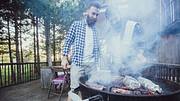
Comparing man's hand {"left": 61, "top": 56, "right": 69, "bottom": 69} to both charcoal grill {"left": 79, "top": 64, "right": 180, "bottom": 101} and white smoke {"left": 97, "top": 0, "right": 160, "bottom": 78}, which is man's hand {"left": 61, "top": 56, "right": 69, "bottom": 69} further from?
white smoke {"left": 97, "top": 0, "right": 160, "bottom": 78}

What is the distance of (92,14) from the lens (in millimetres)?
3164

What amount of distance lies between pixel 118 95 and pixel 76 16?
25.1 ft

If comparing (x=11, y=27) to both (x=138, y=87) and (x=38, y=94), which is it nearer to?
(x=38, y=94)

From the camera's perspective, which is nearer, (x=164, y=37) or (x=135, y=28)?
(x=135, y=28)

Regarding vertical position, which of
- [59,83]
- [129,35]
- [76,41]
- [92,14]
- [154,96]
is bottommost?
[59,83]

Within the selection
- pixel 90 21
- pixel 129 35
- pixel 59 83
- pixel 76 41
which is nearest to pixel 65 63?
pixel 76 41

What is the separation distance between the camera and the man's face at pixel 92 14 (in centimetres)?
311

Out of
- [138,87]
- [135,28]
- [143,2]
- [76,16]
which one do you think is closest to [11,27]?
[76,16]

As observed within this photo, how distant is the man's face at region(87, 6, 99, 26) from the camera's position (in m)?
3.11

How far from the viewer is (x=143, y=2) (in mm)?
6707

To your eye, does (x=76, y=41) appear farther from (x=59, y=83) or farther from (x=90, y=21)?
(x=59, y=83)

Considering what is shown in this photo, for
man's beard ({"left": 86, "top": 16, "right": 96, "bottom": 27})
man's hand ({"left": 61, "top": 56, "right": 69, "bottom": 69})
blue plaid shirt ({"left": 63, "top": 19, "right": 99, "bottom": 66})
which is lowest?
man's hand ({"left": 61, "top": 56, "right": 69, "bottom": 69})

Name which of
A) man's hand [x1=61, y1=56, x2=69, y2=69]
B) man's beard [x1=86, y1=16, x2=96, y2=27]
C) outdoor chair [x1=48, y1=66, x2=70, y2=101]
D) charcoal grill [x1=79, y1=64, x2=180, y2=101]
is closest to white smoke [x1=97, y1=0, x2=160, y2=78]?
charcoal grill [x1=79, y1=64, x2=180, y2=101]

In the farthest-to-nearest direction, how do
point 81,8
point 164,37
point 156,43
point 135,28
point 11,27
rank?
point 11,27
point 81,8
point 156,43
point 164,37
point 135,28
